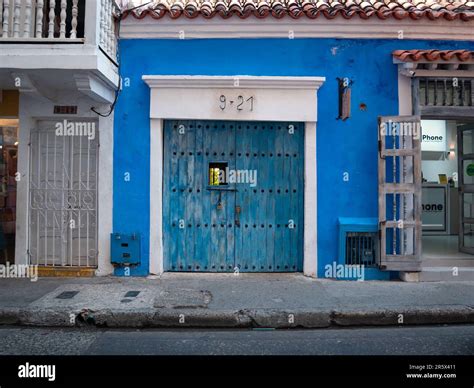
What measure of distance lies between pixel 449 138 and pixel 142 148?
25.9ft

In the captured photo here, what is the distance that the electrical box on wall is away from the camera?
6680mm

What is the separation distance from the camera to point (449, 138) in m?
10.5

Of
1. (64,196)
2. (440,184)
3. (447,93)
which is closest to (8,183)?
(64,196)

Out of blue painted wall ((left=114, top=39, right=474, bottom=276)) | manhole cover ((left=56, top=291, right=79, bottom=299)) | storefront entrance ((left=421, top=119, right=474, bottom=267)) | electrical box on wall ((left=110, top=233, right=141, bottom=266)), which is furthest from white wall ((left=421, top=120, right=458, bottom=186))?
manhole cover ((left=56, top=291, right=79, bottom=299))

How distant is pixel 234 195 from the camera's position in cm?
697

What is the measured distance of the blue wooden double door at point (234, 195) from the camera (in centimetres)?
695

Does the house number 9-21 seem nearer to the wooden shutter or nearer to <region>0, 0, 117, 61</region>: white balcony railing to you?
<region>0, 0, 117, 61</region>: white balcony railing

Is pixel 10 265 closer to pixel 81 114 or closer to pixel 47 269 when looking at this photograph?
pixel 47 269

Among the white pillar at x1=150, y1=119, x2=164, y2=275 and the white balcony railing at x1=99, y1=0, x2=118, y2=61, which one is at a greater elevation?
the white balcony railing at x1=99, y1=0, x2=118, y2=61

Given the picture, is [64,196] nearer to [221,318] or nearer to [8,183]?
[8,183]

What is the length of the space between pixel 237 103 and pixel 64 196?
3282 mm

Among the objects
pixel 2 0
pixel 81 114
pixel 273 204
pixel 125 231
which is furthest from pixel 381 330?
pixel 2 0

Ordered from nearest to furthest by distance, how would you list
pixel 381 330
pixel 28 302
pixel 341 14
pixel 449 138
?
pixel 381 330
pixel 28 302
pixel 341 14
pixel 449 138

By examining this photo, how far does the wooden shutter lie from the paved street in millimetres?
1610
